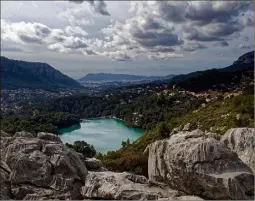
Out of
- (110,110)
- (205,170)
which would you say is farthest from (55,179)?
(110,110)

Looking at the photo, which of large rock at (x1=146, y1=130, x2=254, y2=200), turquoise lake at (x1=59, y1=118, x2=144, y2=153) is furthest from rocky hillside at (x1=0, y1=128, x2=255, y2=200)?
turquoise lake at (x1=59, y1=118, x2=144, y2=153)

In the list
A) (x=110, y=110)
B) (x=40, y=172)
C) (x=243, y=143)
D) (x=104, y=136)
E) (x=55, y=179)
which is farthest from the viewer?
(x=110, y=110)

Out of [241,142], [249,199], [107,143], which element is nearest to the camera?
[249,199]

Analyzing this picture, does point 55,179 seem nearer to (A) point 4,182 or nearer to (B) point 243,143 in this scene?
(A) point 4,182

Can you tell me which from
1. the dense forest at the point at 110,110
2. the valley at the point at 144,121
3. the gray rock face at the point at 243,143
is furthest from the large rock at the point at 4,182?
the dense forest at the point at 110,110

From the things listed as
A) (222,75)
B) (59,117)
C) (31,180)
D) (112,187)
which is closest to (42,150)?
(31,180)

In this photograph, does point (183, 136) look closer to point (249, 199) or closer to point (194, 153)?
A: point (194, 153)
